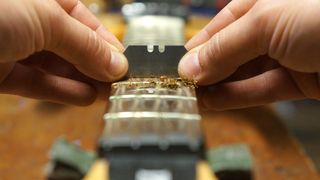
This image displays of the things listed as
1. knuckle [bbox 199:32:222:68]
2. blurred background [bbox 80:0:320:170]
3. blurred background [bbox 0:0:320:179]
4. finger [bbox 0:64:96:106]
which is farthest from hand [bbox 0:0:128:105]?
blurred background [bbox 80:0:320:170]

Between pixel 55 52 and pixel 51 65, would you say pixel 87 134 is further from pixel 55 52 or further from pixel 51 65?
pixel 55 52

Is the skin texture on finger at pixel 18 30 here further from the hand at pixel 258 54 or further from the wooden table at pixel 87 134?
the wooden table at pixel 87 134

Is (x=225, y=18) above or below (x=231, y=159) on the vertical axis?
above

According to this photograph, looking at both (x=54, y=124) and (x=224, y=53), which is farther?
(x=54, y=124)

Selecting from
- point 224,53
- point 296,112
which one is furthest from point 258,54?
point 296,112

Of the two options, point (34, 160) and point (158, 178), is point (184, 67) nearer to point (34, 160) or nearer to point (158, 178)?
point (158, 178)

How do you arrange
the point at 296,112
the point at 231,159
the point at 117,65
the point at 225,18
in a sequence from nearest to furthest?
the point at 117,65 → the point at 225,18 → the point at 231,159 → the point at 296,112
